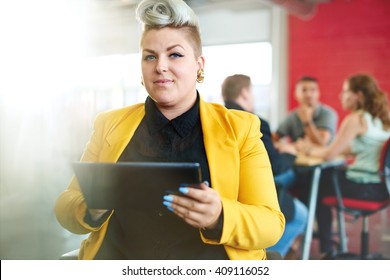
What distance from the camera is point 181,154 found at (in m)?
1.10

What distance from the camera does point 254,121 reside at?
113 cm

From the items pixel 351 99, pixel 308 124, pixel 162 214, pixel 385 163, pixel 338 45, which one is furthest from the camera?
pixel 338 45

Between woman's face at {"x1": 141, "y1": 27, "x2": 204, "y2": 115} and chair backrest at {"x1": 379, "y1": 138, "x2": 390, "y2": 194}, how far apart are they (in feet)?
6.03

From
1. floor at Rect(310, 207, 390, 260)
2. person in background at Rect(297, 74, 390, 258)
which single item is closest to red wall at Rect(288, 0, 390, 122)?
floor at Rect(310, 207, 390, 260)

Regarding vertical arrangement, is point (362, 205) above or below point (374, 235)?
above

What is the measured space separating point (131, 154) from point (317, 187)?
6.84ft

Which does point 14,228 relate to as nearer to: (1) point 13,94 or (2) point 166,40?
(1) point 13,94

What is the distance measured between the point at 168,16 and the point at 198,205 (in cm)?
41

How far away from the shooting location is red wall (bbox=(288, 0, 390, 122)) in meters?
4.60

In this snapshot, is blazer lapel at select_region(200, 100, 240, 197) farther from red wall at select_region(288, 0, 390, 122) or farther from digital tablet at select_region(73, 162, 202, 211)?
red wall at select_region(288, 0, 390, 122)

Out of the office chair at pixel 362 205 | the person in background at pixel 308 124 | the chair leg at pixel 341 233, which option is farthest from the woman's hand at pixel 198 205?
the person in background at pixel 308 124

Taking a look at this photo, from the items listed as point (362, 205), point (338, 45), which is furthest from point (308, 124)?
point (338, 45)

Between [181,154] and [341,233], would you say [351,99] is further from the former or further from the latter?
[181,154]

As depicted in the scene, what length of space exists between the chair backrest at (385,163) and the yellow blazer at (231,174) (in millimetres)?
1696
